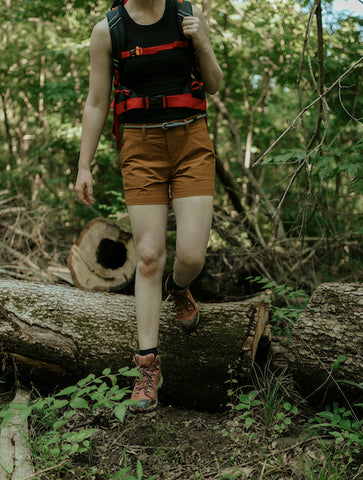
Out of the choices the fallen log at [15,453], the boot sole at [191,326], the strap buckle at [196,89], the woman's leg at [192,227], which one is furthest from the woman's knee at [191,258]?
the fallen log at [15,453]

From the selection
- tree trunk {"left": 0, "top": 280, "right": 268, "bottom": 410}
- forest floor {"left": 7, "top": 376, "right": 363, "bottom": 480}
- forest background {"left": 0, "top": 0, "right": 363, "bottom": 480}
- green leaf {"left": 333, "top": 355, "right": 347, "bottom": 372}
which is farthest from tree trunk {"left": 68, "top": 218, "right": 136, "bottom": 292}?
green leaf {"left": 333, "top": 355, "right": 347, "bottom": 372}

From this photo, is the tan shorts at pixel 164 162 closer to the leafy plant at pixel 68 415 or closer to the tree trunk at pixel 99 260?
the leafy plant at pixel 68 415

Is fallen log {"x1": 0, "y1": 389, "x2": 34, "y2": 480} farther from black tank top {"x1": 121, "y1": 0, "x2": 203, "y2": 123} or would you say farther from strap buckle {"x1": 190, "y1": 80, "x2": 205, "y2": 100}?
strap buckle {"x1": 190, "y1": 80, "x2": 205, "y2": 100}

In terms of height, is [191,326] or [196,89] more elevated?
[196,89]

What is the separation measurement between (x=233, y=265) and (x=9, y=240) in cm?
302

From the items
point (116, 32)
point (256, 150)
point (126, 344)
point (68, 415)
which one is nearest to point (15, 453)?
point (68, 415)

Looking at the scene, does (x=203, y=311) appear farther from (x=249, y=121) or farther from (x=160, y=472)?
(x=249, y=121)

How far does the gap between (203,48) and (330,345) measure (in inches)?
77.2

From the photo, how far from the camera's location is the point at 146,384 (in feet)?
7.96

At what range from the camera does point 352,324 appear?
2613 millimetres

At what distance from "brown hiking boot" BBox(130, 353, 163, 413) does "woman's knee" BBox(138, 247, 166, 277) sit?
0.50 metres

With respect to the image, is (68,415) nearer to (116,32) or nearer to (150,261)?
(150,261)

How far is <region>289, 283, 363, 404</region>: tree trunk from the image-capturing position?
2.54 metres

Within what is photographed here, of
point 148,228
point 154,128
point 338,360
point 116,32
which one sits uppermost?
point 116,32
